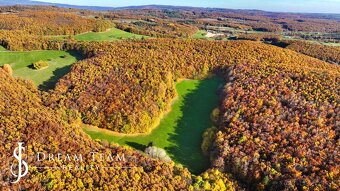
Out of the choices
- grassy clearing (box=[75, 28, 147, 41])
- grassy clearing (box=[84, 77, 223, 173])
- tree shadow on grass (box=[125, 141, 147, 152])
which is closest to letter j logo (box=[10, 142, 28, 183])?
grassy clearing (box=[84, 77, 223, 173])

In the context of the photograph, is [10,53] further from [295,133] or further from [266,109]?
[295,133]

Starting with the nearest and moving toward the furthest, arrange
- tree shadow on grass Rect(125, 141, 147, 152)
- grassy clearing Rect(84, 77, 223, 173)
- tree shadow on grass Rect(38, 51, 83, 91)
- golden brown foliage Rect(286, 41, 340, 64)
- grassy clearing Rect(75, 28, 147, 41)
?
grassy clearing Rect(84, 77, 223, 173)
tree shadow on grass Rect(125, 141, 147, 152)
tree shadow on grass Rect(38, 51, 83, 91)
grassy clearing Rect(75, 28, 147, 41)
golden brown foliage Rect(286, 41, 340, 64)

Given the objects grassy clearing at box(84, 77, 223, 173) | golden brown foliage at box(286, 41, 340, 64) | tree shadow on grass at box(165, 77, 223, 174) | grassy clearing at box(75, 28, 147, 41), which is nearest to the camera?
tree shadow on grass at box(165, 77, 223, 174)

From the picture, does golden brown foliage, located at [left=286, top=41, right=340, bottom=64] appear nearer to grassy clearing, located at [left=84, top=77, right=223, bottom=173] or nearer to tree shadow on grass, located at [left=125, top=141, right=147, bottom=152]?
grassy clearing, located at [left=84, top=77, right=223, bottom=173]

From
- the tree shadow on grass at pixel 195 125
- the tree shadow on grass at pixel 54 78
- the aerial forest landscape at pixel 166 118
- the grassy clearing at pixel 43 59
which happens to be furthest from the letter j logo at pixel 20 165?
the grassy clearing at pixel 43 59

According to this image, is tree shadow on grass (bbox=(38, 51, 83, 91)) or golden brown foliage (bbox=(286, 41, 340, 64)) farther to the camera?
golden brown foliage (bbox=(286, 41, 340, 64))
